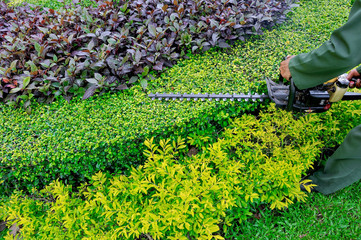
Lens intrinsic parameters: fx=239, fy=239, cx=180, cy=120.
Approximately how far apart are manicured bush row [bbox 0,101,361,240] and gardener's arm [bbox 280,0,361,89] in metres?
0.67

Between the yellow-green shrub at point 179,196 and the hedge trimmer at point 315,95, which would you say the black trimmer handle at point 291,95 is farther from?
the yellow-green shrub at point 179,196

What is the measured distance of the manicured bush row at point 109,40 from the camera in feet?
8.82

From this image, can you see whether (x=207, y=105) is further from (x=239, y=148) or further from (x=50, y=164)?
(x=50, y=164)

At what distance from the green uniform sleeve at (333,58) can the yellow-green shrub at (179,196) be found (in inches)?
24.9

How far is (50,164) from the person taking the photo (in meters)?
2.33

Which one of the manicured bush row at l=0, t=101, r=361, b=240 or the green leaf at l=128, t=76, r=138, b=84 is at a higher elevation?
the green leaf at l=128, t=76, r=138, b=84

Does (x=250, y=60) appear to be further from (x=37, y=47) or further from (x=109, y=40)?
(x=37, y=47)

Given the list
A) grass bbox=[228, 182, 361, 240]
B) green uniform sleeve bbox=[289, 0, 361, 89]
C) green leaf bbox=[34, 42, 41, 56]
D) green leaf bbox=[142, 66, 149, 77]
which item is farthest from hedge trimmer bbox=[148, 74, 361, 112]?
green leaf bbox=[34, 42, 41, 56]

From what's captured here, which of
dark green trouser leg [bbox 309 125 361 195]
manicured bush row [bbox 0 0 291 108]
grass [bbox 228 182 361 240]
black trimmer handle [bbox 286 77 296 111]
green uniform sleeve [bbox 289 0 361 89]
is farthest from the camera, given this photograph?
manicured bush row [bbox 0 0 291 108]

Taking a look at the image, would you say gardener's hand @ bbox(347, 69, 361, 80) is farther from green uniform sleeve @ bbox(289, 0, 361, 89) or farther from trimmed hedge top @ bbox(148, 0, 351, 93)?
trimmed hedge top @ bbox(148, 0, 351, 93)

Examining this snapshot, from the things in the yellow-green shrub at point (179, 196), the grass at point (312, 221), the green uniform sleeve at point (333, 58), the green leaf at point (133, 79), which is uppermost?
the green uniform sleeve at point (333, 58)

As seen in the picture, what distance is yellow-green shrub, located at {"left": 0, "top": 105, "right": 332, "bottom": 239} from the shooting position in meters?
1.81

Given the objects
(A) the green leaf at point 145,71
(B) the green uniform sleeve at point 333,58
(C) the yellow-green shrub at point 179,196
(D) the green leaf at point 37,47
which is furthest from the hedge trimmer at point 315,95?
(D) the green leaf at point 37,47

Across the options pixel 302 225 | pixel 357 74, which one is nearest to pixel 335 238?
pixel 302 225
